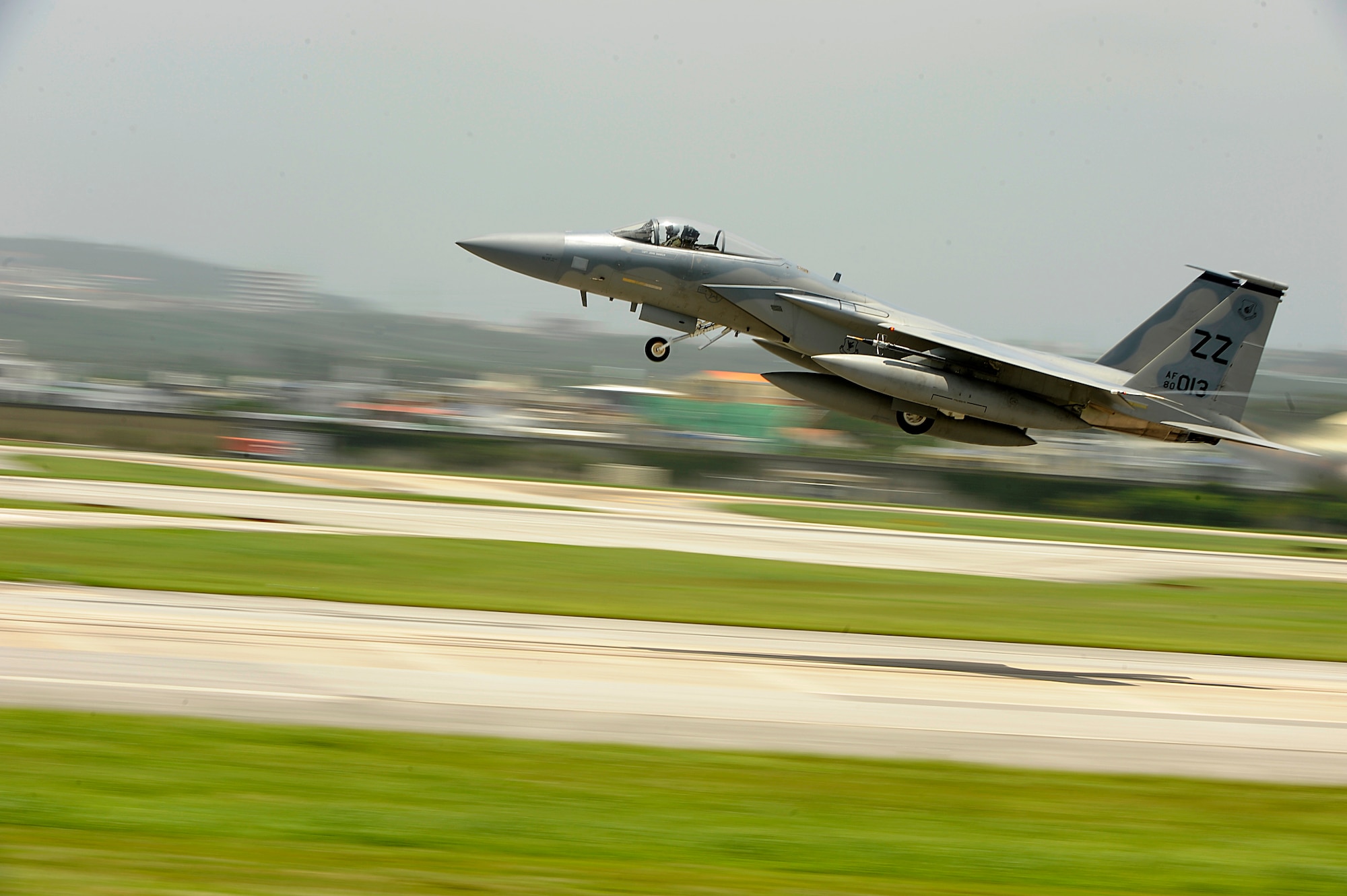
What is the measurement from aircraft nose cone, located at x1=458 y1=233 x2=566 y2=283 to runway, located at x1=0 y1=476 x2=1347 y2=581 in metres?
12.5

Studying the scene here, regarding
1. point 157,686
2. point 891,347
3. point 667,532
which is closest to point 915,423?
point 891,347

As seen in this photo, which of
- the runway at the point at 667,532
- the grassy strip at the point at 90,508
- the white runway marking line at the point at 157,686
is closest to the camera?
the white runway marking line at the point at 157,686

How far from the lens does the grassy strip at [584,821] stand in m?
8.71

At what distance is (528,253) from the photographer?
2055 centimetres

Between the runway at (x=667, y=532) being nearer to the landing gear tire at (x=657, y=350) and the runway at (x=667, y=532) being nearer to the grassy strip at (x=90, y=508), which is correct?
the grassy strip at (x=90, y=508)

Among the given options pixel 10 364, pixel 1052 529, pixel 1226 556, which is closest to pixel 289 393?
pixel 10 364

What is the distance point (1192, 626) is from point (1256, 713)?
10.1 metres

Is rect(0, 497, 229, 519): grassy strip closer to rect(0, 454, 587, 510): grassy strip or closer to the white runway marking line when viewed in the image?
rect(0, 454, 587, 510): grassy strip

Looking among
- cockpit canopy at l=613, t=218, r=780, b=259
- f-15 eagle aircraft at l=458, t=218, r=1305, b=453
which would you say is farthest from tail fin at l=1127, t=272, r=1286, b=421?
cockpit canopy at l=613, t=218, r=780, b=259

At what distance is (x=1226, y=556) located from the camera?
149 feet

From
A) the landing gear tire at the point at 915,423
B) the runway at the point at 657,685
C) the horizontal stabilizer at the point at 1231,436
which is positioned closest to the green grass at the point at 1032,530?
the landing gear tire at the point at 915,423

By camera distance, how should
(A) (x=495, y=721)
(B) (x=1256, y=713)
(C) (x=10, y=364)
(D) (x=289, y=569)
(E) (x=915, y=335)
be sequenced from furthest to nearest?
(C) (x=10, y=364)
(D) (x=289, y=569)
(E) (x=915, y=335)
(B) (x=1256, y=713)
(A) (x=495, y=721)

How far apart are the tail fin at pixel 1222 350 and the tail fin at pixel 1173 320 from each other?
0.17 metres

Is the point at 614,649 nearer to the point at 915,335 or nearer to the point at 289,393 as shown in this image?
the point at 915,335
